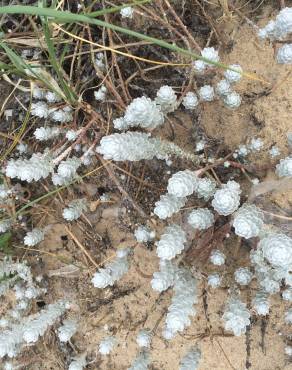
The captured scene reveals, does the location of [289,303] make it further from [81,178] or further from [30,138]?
[30,138]

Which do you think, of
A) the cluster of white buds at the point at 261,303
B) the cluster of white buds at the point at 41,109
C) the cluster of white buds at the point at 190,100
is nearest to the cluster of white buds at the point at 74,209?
the cluster of white buds at the point at 41,109

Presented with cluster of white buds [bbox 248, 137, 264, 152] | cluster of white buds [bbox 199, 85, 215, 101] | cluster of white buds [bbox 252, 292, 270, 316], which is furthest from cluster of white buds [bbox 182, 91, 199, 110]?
cluster of white buds [bbox 252, 292, 270, 316]

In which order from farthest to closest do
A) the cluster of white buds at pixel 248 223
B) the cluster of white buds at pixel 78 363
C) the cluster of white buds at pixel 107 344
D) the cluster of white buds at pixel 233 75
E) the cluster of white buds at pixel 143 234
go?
the cluster of white buds at pixel 78 363, the cluster of white buds at pixel 107 344, the cluster of white buds at pixel 143 234, the cluster of white buds at pixel 233 75, the cluster of white buds at pixel 248 223

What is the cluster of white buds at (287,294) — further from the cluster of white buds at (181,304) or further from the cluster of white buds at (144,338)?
the cluster of white buds at (144,338)

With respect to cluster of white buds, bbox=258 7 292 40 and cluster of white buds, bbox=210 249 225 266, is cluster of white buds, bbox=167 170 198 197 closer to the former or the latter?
cluster of white buds, bbox=210 249 225 266

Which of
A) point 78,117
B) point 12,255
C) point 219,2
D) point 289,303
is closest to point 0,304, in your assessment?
point 12,255

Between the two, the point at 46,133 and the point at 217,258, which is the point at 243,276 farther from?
the point at 46,133
